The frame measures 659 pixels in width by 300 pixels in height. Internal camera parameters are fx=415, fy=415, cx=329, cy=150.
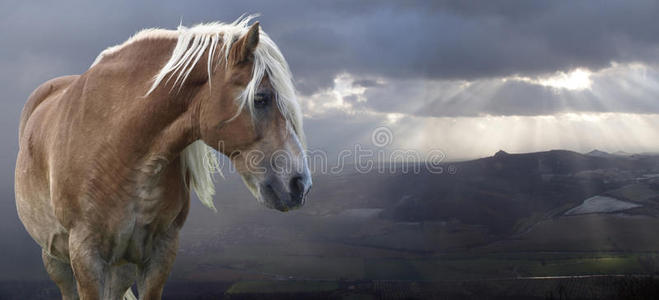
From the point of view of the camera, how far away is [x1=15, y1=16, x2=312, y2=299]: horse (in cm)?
372

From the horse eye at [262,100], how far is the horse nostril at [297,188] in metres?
0.72

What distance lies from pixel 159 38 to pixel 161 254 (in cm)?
229

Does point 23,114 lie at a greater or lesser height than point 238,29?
lesser

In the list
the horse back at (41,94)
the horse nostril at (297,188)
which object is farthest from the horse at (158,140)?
the horse back at (41,94)

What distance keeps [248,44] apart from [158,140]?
4.31ft

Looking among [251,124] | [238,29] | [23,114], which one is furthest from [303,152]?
[23,114]

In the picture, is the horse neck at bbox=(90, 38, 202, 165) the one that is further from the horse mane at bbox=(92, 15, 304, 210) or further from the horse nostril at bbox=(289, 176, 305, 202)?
the horse nostril at bbox=(289, 176, 305, 202)

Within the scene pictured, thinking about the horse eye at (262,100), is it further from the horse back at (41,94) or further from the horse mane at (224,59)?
the horse back at (41,94)

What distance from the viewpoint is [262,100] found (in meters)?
3.72

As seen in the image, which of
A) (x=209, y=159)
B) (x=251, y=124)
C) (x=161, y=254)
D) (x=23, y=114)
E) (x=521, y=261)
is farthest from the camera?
(x=521, y=261)

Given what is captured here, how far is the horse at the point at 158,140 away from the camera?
372cm

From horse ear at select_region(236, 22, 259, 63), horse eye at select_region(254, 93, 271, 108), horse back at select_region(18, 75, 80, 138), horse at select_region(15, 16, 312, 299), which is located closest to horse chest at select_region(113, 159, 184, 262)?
horse at select_region(15, 16, 312, 299)

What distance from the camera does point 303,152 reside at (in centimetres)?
372

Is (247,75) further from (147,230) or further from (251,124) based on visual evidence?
(147,230)
